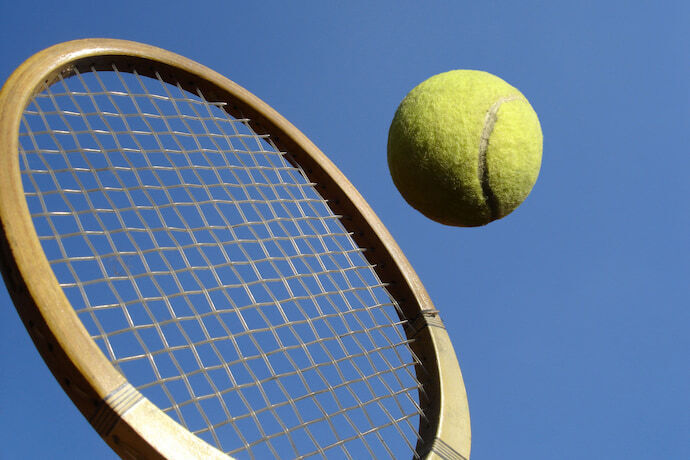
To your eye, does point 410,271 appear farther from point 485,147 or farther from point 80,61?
point 80,61

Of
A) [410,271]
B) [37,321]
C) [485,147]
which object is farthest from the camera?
[410,271]

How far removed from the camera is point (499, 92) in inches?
105

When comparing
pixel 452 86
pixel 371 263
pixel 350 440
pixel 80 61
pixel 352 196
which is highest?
pixel 452 86

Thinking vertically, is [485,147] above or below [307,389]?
above

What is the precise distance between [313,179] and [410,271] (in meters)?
0.60

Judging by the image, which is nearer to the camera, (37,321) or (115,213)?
(37,321)

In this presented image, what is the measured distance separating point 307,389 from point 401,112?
113 centimetres

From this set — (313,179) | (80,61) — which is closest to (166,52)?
(80,61)

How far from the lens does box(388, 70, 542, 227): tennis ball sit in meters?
2.58

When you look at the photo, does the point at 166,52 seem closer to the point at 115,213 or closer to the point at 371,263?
the point at 115,213

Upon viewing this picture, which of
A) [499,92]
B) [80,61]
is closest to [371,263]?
[499,92]

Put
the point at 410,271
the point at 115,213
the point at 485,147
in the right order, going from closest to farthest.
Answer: the point at 115,213 < the point at 485,147 < the point at 410,271

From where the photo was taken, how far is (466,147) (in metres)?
2.56

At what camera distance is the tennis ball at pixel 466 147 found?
258 cm
